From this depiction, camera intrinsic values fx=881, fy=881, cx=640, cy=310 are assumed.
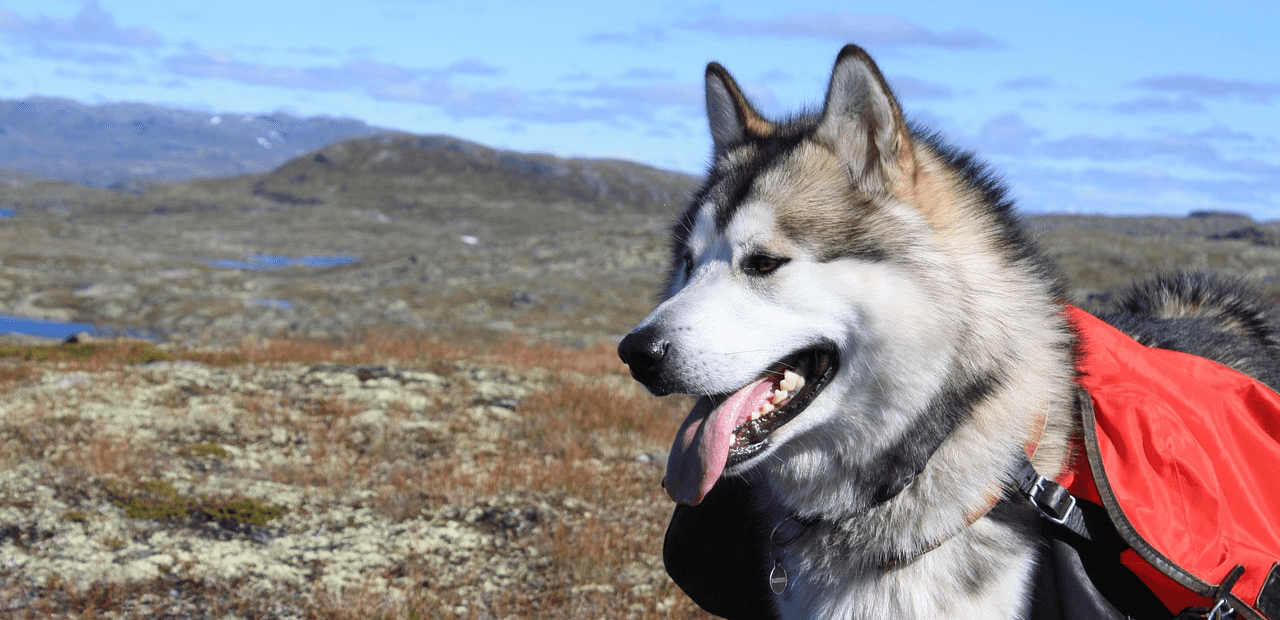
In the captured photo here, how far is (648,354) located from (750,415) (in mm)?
498

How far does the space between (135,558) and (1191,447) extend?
6731 mm

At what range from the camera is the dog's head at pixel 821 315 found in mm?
3379

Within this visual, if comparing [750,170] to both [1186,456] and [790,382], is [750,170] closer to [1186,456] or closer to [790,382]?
[790,382]

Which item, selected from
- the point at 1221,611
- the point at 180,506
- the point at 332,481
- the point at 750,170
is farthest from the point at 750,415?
the point at 332,481

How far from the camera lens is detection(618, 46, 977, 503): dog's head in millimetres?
3379

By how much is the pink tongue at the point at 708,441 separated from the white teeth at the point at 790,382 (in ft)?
0.21

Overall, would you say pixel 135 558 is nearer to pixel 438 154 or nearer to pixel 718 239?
pixel 718 239

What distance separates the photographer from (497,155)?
189m

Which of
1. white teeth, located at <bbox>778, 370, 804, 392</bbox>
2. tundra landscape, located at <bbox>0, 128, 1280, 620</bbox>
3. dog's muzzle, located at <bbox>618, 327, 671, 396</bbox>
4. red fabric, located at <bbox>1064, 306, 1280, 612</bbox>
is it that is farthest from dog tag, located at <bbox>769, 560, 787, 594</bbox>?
tundra landscape, located at <bbox>0, 128, 1280, 620</bbox>

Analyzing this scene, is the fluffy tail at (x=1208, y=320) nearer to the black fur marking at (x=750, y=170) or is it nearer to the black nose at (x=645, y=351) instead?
the black fur marking at (x=750, y=170)

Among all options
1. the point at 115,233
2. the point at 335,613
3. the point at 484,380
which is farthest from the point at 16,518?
the point at 115,233

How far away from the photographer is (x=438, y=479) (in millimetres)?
8281

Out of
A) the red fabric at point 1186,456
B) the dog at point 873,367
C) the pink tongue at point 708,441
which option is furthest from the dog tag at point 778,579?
the red fabric at point 1186,456

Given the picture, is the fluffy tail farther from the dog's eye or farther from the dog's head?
the dog's eye
